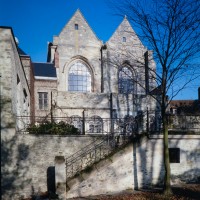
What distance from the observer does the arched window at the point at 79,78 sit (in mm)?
31453

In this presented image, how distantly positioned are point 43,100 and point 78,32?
9.64m

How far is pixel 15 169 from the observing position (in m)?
12.7

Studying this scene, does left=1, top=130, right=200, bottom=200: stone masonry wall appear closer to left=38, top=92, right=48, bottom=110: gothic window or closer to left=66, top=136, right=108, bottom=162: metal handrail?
left=66, top=136, right=108, bottom=162: metal handrail

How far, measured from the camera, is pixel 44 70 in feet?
96.1

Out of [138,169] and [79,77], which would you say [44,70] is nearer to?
[79,77]

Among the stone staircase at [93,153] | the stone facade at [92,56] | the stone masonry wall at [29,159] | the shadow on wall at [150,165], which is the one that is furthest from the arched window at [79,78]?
the shadow on wall at [150,165]

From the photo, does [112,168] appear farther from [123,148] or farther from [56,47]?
[56,47]

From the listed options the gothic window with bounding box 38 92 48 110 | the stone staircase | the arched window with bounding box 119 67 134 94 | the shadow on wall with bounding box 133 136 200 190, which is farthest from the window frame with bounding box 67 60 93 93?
the shadow on wall with bounding box 133 136 200 190

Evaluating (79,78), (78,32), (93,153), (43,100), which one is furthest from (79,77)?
(93,153)

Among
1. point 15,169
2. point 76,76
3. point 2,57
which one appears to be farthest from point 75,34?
point 15,169

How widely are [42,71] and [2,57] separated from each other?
53.1ft

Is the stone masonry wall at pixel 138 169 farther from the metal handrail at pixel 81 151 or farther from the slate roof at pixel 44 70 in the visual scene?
the slate roof at pixel 44 70

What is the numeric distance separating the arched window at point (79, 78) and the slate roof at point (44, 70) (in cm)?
231

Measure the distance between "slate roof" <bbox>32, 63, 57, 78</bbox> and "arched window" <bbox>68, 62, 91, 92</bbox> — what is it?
7.57 feet
